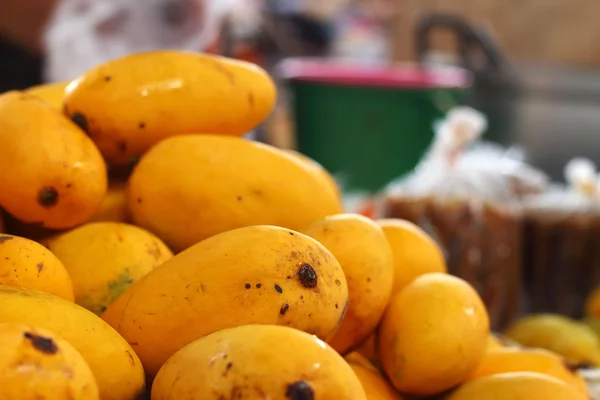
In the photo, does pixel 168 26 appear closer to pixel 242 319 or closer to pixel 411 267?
pixel 411 267

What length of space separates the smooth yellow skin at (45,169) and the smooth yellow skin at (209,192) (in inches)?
1.5

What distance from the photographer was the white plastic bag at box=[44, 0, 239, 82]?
1441 millimetres

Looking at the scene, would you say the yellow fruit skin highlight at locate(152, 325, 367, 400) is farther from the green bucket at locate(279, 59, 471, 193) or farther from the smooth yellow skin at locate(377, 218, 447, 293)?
the green bucket at locate(279, 59, 471, 193)

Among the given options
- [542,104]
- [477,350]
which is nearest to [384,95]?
[542,104]

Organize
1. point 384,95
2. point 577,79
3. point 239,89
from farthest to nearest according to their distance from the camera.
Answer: point 577,79
point 384,95
point 239,89

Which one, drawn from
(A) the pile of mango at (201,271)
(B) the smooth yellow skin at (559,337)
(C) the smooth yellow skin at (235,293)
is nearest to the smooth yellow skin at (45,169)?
(A) the pile of mango at (201,271)

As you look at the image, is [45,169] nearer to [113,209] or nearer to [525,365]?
[113,209]

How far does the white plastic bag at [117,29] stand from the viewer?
4.73 feet

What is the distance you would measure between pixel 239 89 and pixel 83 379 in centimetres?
34

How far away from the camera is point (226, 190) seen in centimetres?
55

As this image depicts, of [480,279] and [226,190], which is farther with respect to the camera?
[480,279]

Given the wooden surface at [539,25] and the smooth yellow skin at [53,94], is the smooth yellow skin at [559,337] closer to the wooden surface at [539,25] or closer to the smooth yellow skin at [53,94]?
the smooth yellow skin at [53,94]

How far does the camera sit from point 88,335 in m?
0.39

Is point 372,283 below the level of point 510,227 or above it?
above
